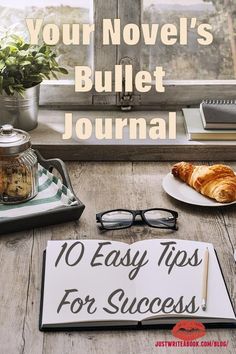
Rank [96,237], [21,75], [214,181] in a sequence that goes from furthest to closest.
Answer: [21,75]
[214,181]
[96,237]

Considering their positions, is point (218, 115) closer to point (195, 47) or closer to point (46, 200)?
point (195, 47)

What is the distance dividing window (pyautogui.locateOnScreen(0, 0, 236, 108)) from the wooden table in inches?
11.4

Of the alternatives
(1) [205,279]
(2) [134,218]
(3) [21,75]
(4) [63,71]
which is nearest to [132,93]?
(4) [63,71]

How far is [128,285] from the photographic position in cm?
120

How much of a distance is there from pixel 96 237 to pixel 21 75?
0.51m

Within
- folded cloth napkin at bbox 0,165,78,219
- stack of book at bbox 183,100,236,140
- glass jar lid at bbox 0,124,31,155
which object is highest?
glass jar lid at bbox 0,124,31,155

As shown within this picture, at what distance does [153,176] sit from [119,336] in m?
0.60

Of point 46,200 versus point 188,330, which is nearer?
point 188,330

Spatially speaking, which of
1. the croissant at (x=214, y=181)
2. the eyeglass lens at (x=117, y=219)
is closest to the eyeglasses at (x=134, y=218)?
the eyeglass lens at (x=117, y=219)

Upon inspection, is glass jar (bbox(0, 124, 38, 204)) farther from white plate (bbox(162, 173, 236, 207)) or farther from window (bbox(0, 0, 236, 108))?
window (bbox(0, 0, 236, 108))

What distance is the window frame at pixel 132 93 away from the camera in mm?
1867

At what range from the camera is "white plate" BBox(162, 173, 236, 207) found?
4.86 feet

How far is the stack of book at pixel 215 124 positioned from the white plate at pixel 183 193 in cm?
19

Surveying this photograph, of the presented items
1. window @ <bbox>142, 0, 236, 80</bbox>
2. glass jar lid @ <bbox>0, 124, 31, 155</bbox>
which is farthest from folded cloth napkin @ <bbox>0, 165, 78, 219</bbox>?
window @ <bbox>142, 0, 236, 80</bbox>
